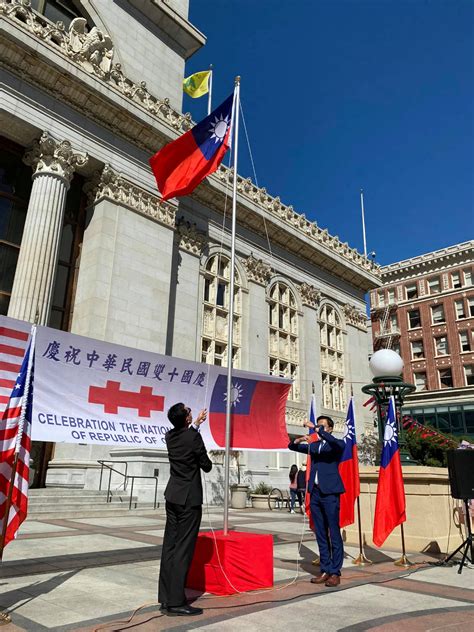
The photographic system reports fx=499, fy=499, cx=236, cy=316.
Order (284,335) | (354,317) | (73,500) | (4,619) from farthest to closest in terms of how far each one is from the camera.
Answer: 1. (354,317)
2. (284,335)
3. (73,500)
4. (4,619)

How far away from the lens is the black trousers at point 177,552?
534 cm

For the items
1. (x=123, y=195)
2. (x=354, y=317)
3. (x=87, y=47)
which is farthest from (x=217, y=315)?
(x=354, y=317)

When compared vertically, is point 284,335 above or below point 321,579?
above

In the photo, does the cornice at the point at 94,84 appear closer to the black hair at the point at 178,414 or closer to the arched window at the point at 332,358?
the arched window at the point at 332,358

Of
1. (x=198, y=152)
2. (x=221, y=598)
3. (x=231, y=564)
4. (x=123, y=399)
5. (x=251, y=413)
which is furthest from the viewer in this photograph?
(x=198, y=152)

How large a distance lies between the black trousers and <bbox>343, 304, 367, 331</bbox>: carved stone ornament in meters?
34.5

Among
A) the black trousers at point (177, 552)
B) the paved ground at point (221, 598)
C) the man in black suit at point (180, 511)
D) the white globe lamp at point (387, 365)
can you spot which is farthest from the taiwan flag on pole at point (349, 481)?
the black trousers at point (177, 552)

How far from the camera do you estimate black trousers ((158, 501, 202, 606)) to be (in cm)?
534

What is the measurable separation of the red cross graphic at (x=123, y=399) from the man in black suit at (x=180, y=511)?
1566 millimetres

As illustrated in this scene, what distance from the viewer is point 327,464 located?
25.0ft

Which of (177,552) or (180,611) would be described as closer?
(180,611)

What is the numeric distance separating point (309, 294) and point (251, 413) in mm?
27082

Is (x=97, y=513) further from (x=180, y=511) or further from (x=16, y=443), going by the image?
(x=180, y=511)

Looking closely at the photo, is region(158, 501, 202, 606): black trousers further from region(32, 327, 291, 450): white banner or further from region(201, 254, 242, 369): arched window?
region(201, 254, 242, 369): arched window
